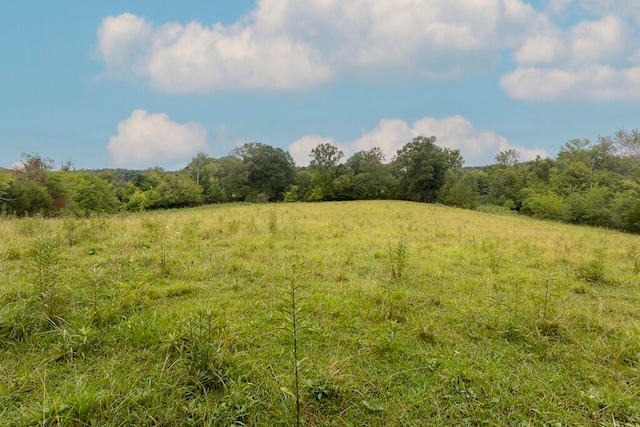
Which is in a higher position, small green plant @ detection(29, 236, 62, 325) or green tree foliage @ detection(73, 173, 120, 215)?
green tree foliage @ detection(73, 173, 120, 215)

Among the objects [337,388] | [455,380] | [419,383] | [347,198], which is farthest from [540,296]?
[347,198]

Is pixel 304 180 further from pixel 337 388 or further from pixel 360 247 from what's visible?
pixel 337 388

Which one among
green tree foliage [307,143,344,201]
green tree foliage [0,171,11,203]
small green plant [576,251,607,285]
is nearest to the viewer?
small green plant [576,251,607,285]

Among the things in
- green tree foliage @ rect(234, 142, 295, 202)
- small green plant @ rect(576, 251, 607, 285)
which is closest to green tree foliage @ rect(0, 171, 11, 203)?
green tree foliage @ rect(234, 142, 295, 202)

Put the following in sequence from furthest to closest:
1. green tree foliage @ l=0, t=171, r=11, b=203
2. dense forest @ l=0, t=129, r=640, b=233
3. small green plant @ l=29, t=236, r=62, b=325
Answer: dense forest @ l=0, t=129, r=640, b=233
green tree foliage @ l=0, t=171, r=11, b=203
small green plant @ l=29, t=236, r=62, b=325

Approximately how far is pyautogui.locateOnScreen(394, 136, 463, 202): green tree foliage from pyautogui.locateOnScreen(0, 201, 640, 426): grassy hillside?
38020 mm

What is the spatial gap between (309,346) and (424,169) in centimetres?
4171

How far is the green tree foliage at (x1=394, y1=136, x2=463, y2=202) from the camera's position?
135ft

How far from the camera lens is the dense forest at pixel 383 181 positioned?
1427 inches

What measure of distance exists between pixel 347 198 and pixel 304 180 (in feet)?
29.0

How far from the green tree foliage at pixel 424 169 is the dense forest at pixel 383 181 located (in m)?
0.14

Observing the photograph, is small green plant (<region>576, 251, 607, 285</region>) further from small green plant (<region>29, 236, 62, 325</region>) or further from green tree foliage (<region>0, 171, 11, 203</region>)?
green tree foliage (<region>0, 171, 11, 203</region>)

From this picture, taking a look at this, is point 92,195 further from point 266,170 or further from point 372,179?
point 372,179

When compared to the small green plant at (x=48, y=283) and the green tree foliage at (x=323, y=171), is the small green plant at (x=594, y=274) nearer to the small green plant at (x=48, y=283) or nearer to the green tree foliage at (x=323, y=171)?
the small green plant at (x=48, y=283)
